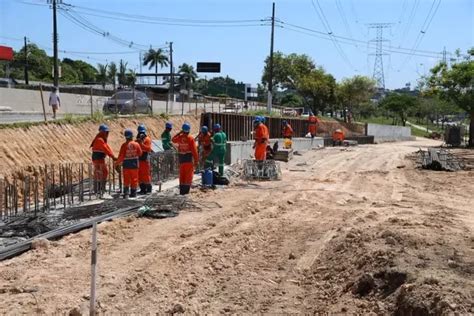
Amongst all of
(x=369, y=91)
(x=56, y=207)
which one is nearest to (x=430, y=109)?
(x=369, y=91)

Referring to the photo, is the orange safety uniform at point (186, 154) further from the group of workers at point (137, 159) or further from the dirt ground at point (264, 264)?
the dirt ground at point (264, 264)

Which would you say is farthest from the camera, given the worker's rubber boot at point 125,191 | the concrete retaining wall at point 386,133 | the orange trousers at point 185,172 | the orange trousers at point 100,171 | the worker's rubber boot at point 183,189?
the concrete retaining wall at point 386,133

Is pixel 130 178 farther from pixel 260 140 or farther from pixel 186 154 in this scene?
pixel 260 140

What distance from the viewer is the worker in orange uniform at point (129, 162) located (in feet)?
42.7

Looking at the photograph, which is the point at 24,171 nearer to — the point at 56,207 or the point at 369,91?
the point at 56,207

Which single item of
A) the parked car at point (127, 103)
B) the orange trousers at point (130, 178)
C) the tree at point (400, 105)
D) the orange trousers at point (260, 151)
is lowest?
the orange trousers at point (130, 178)

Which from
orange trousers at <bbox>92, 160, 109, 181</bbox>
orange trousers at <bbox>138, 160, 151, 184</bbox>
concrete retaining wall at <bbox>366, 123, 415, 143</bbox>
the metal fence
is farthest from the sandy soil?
concrete retaining wall at <bbox>366, 123, 415, 143</bbox>

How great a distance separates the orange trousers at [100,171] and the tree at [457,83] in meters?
34.6

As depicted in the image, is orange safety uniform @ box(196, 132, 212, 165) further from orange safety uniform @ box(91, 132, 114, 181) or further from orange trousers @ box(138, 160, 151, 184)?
orange safety uniform @ box(91, 132, 114, 181)

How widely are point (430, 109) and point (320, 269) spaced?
8653 cm

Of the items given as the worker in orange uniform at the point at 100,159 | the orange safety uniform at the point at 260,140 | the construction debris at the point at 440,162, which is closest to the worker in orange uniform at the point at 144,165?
the worker in orange uniform at the point at 100,159

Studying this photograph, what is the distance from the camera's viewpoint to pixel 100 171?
1379 centimetres

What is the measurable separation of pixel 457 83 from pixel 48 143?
33.2 meters

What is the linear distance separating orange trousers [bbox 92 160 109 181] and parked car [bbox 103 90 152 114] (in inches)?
515
